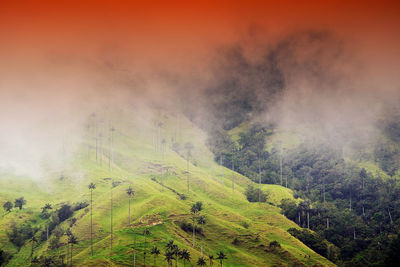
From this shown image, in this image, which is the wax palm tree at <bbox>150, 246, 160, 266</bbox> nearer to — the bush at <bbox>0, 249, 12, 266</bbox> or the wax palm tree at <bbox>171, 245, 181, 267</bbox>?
the wax palm tree at <bbox>171, 245, 181, 267</bbox>

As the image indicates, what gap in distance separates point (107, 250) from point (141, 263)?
57.0 feet

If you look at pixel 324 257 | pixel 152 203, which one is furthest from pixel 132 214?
pixel 324 257

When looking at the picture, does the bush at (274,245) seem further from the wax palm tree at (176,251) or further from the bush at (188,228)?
the wax palm tree at (176,251)

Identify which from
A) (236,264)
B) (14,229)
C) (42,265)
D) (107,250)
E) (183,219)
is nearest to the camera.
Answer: (42,265)

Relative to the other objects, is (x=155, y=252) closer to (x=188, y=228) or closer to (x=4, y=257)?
(x=188, y=228)

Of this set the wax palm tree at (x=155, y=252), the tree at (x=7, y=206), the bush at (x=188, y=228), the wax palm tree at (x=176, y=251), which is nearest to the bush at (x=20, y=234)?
the tree at (x=7, y=206)

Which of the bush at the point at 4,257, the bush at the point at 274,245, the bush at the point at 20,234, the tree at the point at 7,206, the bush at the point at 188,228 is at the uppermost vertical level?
the tree at the point at 7,206

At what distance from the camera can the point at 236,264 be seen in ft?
529

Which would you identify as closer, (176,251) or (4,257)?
(176,251)

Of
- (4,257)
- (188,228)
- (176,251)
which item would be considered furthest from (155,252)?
(4,257)

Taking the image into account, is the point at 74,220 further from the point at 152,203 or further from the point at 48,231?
the point at 152,203

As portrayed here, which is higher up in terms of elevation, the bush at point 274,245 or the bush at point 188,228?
the bush at point 188,228

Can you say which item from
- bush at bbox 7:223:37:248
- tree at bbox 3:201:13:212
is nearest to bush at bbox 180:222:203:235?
bush at bbox 7:223:37:248

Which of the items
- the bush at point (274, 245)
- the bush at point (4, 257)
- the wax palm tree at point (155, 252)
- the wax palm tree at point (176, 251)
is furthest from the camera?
the bush at point (274, 245)
